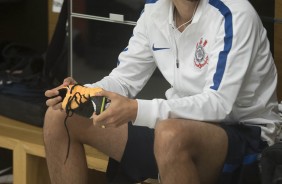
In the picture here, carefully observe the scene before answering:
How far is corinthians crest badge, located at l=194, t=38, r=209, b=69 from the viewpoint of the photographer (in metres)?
1.75

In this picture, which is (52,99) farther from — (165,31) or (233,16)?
(233,16)

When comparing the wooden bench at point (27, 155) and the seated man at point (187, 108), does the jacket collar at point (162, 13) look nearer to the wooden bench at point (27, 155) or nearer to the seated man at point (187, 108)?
the seated man at point (187, 108)

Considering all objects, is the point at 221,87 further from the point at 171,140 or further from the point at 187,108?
the point at 171,140

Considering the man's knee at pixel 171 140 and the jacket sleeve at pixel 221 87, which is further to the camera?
the jacket sleeve at pixel 221 87

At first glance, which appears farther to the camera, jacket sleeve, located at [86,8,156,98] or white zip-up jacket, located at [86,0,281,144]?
jacket sleeve, located at [86,8,156,98]

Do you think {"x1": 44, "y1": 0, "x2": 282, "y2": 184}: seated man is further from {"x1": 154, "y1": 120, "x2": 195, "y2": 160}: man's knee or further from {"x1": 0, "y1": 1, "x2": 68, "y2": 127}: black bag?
{"x1": 0, "y1": 1, "x2": 68, "y2": 127}: black bag

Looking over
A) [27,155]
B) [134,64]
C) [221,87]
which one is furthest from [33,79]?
[221,87]

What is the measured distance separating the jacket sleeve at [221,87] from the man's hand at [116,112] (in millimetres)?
21

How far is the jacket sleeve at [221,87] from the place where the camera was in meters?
1.64

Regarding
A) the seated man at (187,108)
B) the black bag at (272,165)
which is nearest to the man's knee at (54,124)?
the seated man at (187,108)

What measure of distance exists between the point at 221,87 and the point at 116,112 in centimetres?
29

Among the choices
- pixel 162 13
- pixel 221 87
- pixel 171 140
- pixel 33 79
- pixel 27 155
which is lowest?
pixel 27 155

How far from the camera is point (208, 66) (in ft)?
5.60

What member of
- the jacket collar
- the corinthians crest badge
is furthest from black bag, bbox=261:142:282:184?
the jacket collar
